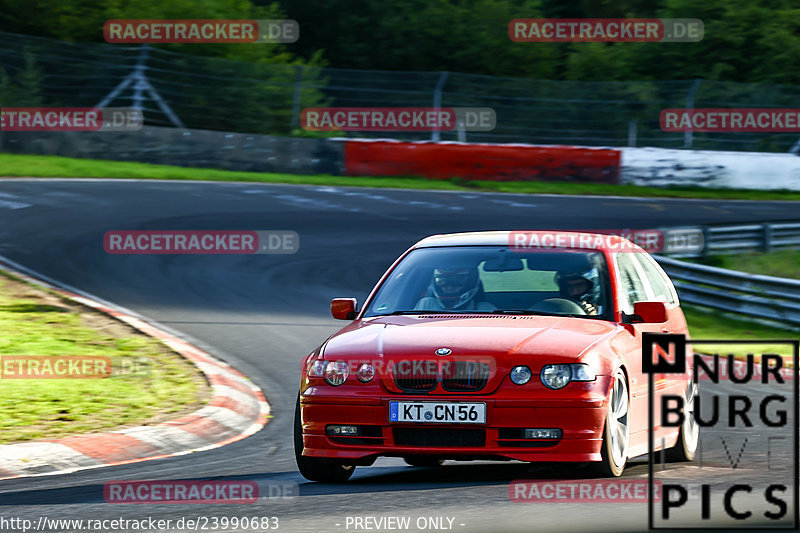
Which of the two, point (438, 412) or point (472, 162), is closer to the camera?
point (438, 412)

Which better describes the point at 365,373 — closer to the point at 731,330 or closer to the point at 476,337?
the point at 476,337

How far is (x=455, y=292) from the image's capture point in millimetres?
7699

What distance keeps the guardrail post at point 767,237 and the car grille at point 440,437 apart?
15.3 metres

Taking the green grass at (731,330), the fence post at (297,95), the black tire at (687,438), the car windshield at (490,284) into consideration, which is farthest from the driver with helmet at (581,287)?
the fence post at (297,95)

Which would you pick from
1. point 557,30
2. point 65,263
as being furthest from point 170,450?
point 557,30

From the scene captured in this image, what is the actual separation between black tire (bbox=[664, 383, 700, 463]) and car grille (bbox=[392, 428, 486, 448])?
1.85 metres

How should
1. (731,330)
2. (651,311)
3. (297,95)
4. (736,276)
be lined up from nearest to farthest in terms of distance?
(651,311) → (731,330) → (736,276) → (297,95)

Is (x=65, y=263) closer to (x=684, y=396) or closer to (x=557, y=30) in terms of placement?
(x=684, y=396)

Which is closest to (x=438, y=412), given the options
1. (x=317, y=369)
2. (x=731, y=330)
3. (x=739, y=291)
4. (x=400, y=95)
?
(x=317, y=369)

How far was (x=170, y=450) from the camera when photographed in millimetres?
8602

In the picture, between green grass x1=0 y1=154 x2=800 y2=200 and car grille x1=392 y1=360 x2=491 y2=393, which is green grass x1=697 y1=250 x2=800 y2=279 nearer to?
green grass x1=0 y1=154 x2=800 y2=200

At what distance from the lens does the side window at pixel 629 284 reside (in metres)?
7.61

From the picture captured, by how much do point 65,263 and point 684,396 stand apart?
427 inches

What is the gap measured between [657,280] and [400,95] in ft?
68.9
